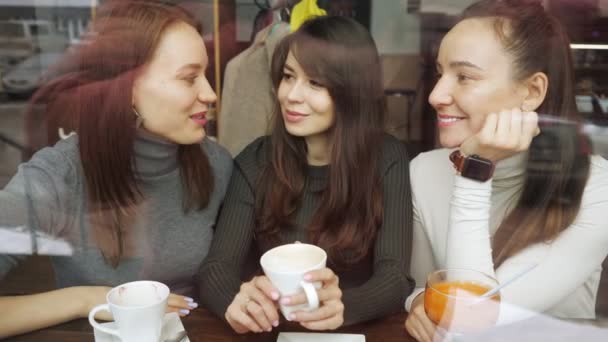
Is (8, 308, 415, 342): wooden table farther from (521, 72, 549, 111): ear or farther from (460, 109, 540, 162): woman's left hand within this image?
(521, 72, 549, 111): ear

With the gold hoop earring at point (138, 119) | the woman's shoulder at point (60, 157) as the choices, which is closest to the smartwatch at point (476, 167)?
the gold hoop earring at point (138, 119)

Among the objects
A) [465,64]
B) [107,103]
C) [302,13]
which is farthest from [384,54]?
[107,103]

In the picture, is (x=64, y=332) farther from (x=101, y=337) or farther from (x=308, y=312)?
(x=308, y=312)

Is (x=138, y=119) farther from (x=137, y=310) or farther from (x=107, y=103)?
(x=137, y=310)

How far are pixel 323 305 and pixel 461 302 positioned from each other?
0.22m

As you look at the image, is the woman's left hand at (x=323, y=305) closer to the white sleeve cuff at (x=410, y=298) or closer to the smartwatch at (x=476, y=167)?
the white sleeve cuff at (x=410, y=298)

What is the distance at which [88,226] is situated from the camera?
3.56ft

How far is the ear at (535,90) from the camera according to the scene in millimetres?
990

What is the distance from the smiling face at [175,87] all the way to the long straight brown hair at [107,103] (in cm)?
2

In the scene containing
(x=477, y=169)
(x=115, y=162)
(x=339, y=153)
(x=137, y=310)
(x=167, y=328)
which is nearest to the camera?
(x=137, y=310)

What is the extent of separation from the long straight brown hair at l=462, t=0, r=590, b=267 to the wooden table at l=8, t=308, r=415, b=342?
0.85ft

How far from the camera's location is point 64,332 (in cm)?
91

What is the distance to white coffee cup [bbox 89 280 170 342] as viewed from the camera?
77 cm

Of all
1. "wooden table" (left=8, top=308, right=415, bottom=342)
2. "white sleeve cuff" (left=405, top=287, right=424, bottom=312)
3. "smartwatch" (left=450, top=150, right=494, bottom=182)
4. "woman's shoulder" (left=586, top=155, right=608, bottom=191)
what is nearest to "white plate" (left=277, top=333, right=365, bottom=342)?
"wooden table" (left=8, top=308, right=415, bottom=342)
